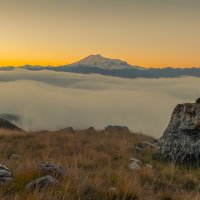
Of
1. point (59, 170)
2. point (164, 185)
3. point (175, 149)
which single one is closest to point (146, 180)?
point (164, 185)

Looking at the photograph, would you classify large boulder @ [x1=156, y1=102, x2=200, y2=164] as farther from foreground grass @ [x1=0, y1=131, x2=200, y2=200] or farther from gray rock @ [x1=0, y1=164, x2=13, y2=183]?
gray rock @ [x1=0, y1=164, x2=13, y2=183]

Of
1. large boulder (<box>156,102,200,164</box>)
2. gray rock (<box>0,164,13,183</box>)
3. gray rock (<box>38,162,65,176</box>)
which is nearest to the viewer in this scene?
gray rock (<box>0,164,13,183</box>)

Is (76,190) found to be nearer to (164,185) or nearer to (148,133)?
(164,185)

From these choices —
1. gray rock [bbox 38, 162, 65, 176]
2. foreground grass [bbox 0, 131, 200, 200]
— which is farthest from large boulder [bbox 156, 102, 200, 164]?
gray rock [bbox 38, 162, 65, 176]

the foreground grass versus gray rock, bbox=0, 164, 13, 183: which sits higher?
gray rock, bbox=0, 164, 13, 183

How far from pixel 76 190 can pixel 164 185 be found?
2.76 metres

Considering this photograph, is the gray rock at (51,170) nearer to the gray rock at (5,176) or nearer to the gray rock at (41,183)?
the gray rock at (5,176)

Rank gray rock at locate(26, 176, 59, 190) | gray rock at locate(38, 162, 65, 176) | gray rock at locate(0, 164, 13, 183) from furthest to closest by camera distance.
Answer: gray rock at locate(38, 162, 65, 176) → gray rock at locate(0, 164, 13, 183) → gray rock at locate(26, 176, 59, 190)

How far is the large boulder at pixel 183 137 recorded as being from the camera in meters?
11.5

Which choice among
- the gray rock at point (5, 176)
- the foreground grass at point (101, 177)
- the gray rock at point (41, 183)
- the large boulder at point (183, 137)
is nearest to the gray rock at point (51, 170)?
the foreground grass at point (101, 177)

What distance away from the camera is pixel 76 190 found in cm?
557

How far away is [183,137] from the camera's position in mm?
11961

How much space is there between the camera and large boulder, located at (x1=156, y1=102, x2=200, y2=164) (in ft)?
37.8

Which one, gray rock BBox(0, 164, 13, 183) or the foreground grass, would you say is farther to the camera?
gray rock BBox(0, 164, 13, 183)
